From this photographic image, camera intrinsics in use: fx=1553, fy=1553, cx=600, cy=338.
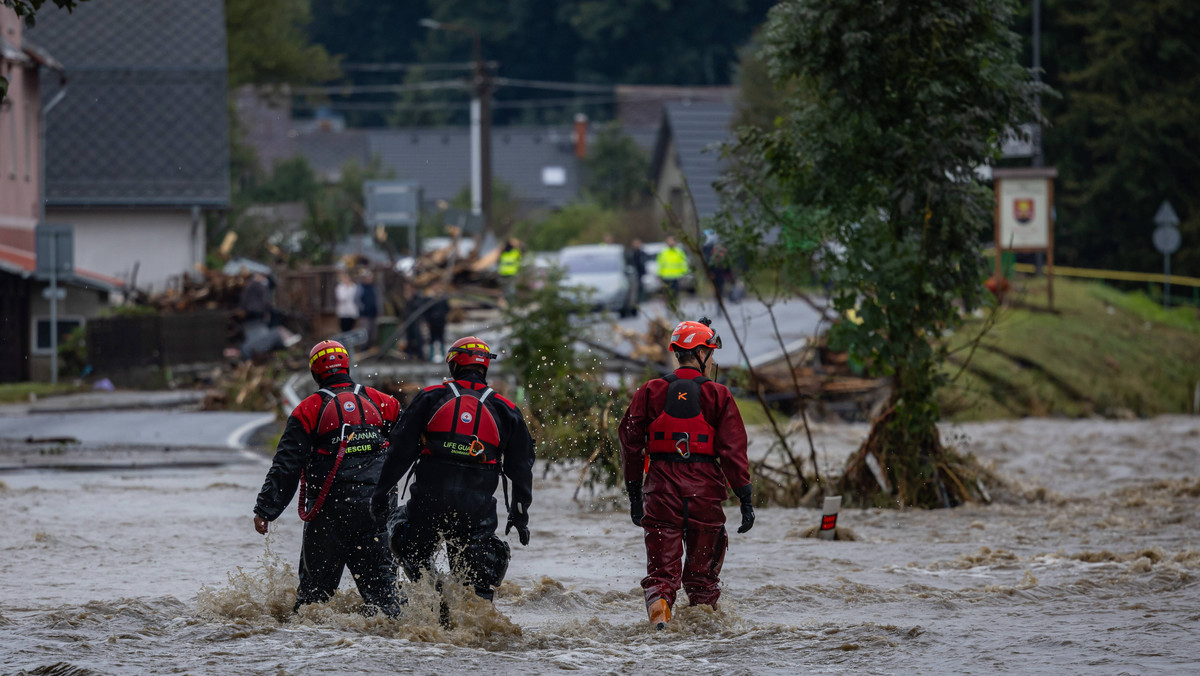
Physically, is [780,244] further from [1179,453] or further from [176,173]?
[176,173]

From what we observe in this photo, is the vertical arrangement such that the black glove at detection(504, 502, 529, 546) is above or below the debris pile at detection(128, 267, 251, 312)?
below

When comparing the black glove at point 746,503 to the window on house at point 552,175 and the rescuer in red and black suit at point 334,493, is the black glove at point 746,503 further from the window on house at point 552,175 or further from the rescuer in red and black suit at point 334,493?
the window on house at point 552,175

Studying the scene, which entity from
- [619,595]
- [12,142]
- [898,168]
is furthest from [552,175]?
[619,595]

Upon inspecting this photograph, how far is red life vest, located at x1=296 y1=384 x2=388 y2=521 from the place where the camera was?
8438mm

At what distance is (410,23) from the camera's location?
3531 inches

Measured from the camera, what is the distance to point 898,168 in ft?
47.8

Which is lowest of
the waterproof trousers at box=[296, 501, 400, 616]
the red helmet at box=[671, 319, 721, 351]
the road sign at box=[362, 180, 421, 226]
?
the waterproof trousers at box=[296, 501, 400, 616]

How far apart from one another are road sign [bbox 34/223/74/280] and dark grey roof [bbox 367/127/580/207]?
56076 mm

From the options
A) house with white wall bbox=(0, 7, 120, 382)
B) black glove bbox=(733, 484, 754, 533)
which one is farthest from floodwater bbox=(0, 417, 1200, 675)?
house with white wall bbox=(0, 7, 120, 382)

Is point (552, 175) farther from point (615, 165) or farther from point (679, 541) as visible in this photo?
point (679, 541)

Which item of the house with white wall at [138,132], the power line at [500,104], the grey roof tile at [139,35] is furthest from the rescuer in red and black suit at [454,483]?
the power line at [500,104]

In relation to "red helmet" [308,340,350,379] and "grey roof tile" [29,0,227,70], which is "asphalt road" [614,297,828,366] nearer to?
"grey roof tile" [29,0,227,70]

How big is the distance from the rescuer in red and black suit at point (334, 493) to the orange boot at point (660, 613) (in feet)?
4.62

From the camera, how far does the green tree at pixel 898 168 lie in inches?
559
